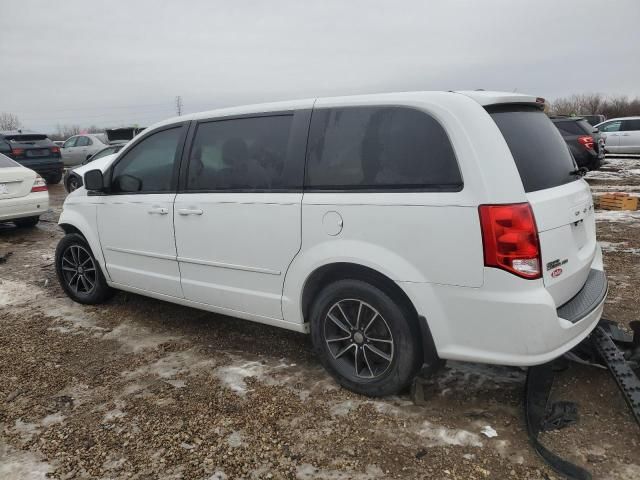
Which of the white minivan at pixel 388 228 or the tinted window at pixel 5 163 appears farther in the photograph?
the tinted window at pixel 5 163

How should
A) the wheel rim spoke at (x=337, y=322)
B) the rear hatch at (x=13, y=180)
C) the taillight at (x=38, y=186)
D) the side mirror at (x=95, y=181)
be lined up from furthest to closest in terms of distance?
the taillight at (x=38, y=186)
the rear hatch at (x=13, y=180)
the side mirror at (x=95, y=181)
the wheel rim spoke at (x=337, y=322)

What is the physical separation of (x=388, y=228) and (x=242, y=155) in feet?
4.23

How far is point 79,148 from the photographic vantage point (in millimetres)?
20141

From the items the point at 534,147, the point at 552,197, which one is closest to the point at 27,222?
the point at 534,147

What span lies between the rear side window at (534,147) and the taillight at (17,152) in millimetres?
14790

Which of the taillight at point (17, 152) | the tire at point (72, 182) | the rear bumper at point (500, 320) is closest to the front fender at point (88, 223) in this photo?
the rear bumper at point (500, 320)

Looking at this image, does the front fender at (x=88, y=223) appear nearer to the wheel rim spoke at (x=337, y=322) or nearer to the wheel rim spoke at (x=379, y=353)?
the wheel rim spoke at (x=337, y=322)

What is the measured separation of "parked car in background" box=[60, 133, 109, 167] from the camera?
19.9 m

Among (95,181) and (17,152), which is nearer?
(95,181)

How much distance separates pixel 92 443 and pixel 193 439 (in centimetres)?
55

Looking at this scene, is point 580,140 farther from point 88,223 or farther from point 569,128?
point 88,223

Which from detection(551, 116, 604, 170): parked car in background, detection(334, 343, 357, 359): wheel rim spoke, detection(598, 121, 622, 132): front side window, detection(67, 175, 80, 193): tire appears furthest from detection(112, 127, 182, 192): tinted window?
detection(598, 121, 622, 132): front side window

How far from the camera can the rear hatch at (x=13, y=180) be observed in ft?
26.8

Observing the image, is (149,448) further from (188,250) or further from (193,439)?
(188,250)
